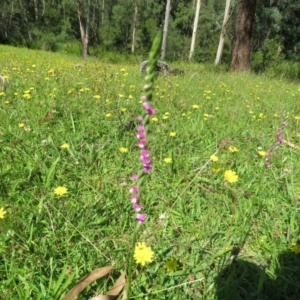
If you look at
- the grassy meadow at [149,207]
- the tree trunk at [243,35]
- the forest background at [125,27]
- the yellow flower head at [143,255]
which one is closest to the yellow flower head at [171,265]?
the grassy meadow at [149,207]

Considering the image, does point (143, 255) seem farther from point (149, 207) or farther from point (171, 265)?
point (149, 207)

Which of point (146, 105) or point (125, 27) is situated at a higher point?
point (125, 27)

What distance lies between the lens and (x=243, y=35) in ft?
26.8

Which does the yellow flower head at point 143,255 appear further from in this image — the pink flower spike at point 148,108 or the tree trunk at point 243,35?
the tree trunk at point 243,35

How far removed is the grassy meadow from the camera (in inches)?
52.3

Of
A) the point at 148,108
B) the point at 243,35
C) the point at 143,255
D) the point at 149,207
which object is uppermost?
the point at 243,35

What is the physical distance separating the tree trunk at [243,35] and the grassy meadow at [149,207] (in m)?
5.96

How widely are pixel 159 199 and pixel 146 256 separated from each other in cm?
72

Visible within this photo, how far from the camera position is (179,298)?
1.26 m

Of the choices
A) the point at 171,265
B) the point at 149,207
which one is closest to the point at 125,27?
the point at 149,207

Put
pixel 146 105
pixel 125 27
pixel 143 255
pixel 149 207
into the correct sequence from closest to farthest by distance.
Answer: pixel 146 105, pixel 143 255, pixel 149 207, pixel 125 27

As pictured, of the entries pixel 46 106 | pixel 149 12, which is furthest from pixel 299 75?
pixel 149 12

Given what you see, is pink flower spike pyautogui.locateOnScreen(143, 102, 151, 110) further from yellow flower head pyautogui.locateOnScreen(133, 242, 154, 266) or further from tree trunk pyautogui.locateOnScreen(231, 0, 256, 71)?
tree trunk pyautogui.locateOnScreen(231, 0, 256, 71)

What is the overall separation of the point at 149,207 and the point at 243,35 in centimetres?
791
